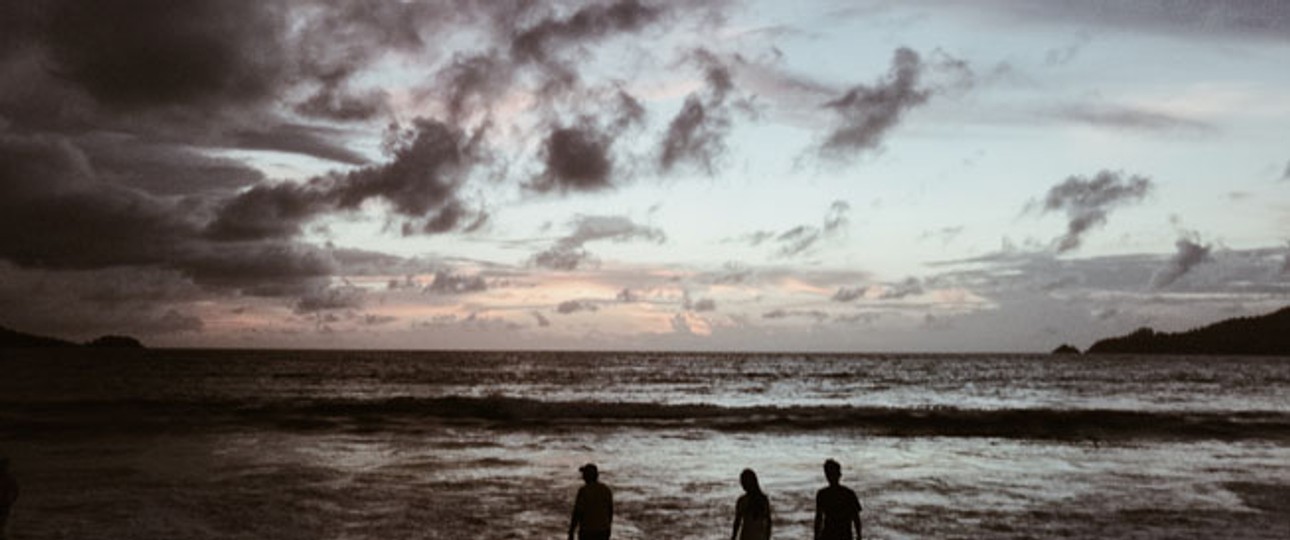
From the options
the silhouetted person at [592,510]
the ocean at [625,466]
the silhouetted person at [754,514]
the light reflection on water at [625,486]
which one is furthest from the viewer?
the ocean at [625,466]

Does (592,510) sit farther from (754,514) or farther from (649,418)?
(649,418)

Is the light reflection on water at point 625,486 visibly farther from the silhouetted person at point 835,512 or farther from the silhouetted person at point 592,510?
the silhouetted person at point 835,512

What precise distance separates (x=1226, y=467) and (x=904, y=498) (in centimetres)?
1360

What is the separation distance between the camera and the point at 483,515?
19.2 meters

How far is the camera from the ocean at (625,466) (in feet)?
60.3

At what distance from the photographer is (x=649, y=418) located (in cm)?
4962

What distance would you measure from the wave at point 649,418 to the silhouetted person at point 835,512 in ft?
98.1

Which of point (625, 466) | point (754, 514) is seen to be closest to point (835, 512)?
point (754, 514)

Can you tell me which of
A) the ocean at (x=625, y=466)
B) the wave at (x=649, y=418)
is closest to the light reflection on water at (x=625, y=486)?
the ocean at (x=625, y=466)

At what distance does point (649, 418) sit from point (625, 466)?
2182 centimetres

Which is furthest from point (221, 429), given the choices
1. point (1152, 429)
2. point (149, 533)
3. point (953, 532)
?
point (1152, 429)

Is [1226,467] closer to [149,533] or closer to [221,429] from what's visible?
[149,533]

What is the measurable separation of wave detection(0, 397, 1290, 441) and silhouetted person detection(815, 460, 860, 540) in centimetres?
2989

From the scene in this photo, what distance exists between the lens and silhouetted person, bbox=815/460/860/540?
38.2 feet
